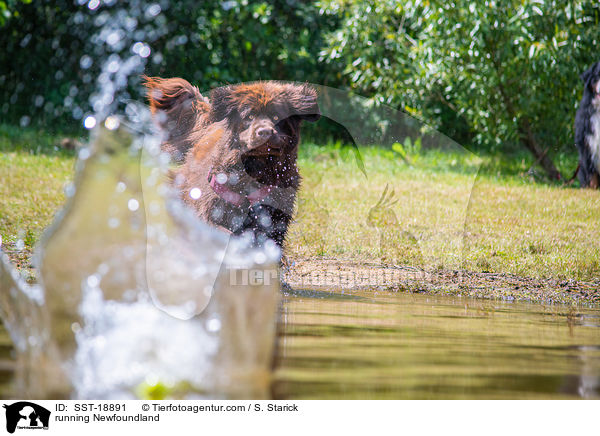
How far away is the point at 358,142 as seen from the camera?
448 inches

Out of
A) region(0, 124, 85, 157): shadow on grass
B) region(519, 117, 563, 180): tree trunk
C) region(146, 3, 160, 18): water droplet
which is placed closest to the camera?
region(0, 124, 85, 157): shadow on grass

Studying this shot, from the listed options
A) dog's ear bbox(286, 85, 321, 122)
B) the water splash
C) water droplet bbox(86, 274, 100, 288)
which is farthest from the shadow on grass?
water droplet bbox(86, 274, 100, 288)

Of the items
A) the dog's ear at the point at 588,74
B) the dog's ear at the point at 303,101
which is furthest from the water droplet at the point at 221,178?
the dog's ear at the point at 588,74

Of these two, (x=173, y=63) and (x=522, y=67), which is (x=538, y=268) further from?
(x=173, y=63)

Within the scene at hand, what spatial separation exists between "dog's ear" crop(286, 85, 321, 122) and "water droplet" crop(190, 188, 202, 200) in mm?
1002

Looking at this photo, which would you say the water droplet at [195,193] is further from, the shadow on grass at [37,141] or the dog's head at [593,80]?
the dog's head at [593,80]

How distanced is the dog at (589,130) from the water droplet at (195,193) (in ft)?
21.8

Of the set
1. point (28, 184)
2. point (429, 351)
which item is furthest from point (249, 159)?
point (28, 184)

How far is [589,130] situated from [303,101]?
624cm

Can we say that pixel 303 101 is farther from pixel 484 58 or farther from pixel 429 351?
pixel 484 58

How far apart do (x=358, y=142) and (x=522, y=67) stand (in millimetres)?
2782

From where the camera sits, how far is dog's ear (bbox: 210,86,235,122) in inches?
239

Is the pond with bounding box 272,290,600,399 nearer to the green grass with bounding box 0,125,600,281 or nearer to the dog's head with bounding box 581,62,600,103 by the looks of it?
the green grass with bounding box 0,125,600,281

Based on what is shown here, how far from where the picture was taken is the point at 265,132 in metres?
5.80
